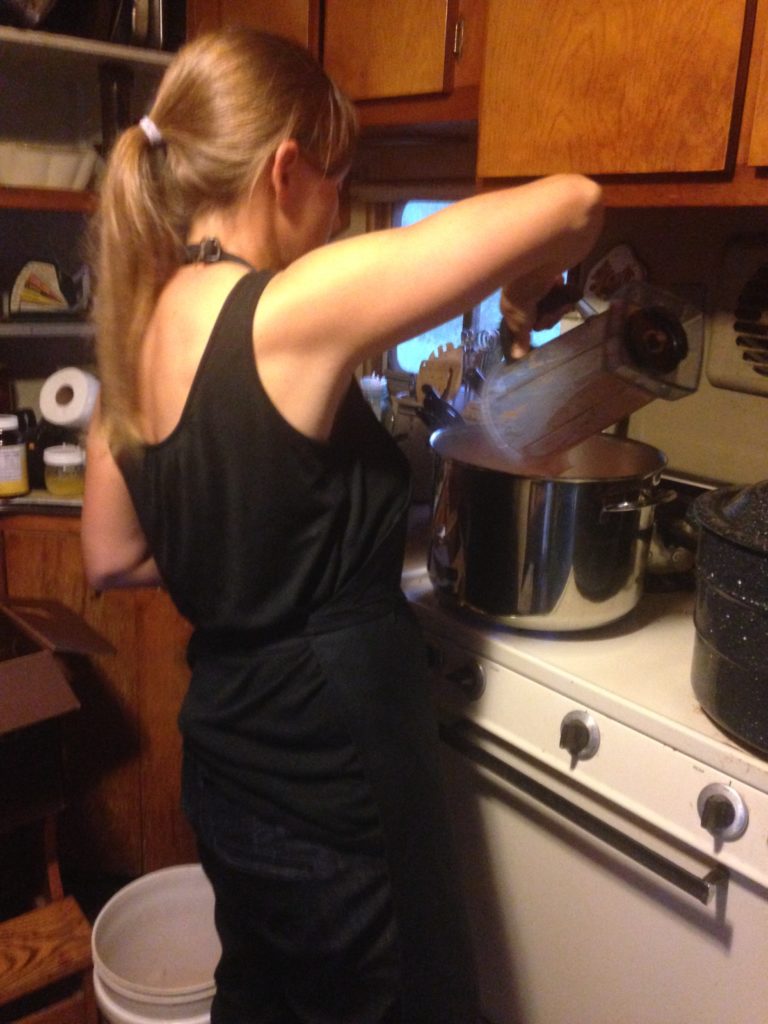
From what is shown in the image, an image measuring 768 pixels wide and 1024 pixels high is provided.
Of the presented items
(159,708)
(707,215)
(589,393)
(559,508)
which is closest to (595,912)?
(559,508)

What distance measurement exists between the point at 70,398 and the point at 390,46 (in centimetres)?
91

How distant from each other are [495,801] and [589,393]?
23.5 inches

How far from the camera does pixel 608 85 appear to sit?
43.8 inches

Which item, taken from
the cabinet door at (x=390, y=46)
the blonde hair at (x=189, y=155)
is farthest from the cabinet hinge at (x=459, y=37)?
the blonde hair at (x=189, y=155)

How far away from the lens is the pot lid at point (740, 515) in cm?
86

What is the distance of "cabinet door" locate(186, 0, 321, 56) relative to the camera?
1.54 m

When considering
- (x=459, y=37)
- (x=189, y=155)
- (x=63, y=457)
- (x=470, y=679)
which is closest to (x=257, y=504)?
(x=189, y=155)

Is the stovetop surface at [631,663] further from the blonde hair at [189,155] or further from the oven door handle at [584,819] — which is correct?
the blonde hair at [189,155]

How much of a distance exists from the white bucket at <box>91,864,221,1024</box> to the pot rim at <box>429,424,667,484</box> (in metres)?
0.90

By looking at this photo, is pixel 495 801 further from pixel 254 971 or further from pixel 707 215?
pixel 707 215

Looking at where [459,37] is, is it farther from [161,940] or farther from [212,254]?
[161,940]

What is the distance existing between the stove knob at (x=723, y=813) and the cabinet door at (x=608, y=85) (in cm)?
72

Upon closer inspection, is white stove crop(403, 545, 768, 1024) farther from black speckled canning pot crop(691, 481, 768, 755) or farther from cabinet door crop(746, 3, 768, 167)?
cabinet door crop(746, 3, 768, 167)

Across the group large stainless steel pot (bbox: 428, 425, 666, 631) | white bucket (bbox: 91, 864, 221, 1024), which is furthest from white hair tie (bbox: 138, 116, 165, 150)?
white bucket (bbox: 91, 864, 221, 1024)
